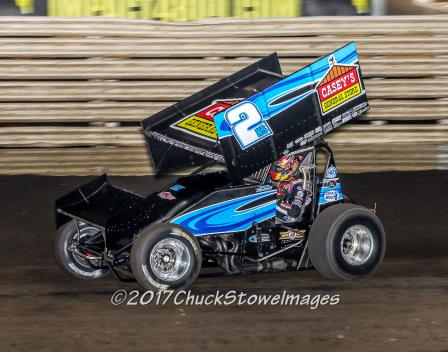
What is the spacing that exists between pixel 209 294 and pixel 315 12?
5.97 metres

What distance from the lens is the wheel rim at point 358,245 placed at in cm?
862

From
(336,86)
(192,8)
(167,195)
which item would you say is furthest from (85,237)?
(192,8)

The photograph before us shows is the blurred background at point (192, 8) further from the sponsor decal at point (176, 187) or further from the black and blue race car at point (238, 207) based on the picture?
the sponsor decal at point (176, 187)

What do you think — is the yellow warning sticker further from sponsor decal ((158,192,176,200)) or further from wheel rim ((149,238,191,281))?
wheel rim ((149,238,191,281))

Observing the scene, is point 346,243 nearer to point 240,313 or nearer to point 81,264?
point 240,313

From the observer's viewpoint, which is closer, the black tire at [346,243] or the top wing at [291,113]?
the top wing at [291,113]

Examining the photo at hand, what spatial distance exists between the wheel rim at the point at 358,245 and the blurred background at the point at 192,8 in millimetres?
5154

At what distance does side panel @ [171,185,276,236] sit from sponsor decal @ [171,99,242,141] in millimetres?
669

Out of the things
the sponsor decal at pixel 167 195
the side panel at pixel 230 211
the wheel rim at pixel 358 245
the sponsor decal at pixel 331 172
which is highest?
the sponsor decal at pixel 331 172

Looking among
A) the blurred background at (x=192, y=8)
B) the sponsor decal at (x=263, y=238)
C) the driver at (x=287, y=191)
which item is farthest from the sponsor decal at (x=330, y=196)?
the blurred background at (x=192, y=8)

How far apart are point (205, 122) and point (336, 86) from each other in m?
1.27

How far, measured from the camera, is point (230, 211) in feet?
27.9

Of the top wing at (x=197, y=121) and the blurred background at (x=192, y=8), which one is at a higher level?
the blurred background at (x=192, y=8)

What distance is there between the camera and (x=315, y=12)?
42.7 feet
